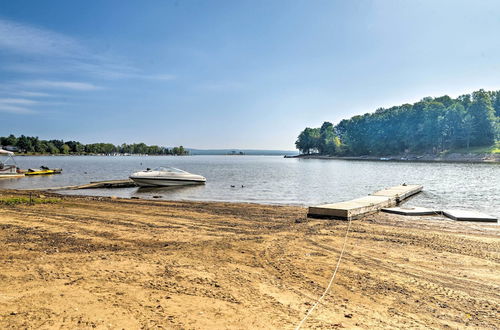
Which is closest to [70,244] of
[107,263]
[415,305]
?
[107,263]

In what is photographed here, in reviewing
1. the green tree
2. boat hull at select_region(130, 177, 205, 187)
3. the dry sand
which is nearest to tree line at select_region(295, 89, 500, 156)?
the green tree

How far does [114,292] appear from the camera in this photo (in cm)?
549

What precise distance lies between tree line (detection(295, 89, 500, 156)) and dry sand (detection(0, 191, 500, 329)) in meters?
121

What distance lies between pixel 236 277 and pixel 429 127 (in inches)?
5319

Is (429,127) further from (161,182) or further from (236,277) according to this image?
(236,277)

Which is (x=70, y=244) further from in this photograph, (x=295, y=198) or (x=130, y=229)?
(x=295, y=198)

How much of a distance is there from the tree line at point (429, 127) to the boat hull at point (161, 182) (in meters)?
110

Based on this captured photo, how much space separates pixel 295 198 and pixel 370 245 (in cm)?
1519

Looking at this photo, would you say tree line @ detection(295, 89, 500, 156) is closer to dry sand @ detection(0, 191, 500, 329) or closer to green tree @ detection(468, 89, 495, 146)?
green tree @ detection(468, 89, 495, 146)

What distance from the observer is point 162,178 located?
1299 inches

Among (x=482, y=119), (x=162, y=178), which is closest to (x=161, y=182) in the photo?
(x=162, y=178)

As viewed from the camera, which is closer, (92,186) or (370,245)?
(370,245)

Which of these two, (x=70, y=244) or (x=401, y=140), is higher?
(x=401, y=140)

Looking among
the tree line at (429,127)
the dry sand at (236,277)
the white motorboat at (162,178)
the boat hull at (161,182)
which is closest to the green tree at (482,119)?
the tree line at (429,127)
